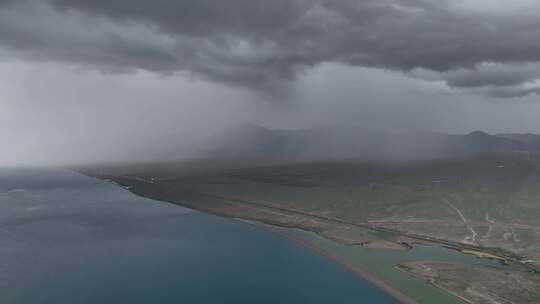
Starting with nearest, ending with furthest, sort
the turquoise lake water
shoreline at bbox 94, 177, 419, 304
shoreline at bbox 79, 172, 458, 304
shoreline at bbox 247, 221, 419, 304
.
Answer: shoreline at bbox 247, 221, 419, 304, shoreline at bbox 94, 177, 419, 304, shoreline at bbox 79, 172, 458, 304, the turquoise lake water

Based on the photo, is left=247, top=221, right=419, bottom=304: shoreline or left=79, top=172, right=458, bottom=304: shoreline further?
left=79, top=172, right=458, bottom=304: shoreline

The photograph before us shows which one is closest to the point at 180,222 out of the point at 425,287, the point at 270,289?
the point at 270,289

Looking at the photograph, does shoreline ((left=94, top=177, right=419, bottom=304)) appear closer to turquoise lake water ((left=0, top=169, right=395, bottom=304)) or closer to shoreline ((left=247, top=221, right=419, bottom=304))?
shoreline ((left=247, top=221, right=419, bottom=304))

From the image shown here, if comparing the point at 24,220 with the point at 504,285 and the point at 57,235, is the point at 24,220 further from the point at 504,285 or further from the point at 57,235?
the point at 504,285

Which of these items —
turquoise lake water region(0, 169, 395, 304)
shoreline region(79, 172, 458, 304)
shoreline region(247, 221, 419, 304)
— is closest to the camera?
shoreline region(247, 221, 419, 304)

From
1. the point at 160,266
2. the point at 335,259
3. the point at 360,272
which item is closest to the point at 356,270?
the point at 360,272

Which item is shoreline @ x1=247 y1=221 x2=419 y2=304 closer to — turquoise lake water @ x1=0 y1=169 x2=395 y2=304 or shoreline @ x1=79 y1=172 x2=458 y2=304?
shoreline @ x1=79 y1=172 x2=458 y2=304

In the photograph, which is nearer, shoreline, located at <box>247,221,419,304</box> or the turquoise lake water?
shoreline, located at <box>247,221,419,304</box>

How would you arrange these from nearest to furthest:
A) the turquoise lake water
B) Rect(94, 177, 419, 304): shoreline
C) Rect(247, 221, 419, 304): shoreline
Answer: Rect(247, 221, 419, 304): shoreline → Rect(94, 177, 419, 304): shoreline → the turquoise lake water

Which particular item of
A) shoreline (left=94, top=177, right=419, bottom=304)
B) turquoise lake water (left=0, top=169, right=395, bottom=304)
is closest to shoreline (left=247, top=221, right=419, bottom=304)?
shoreline (left=94, top=177, right=419, bottom=304)
